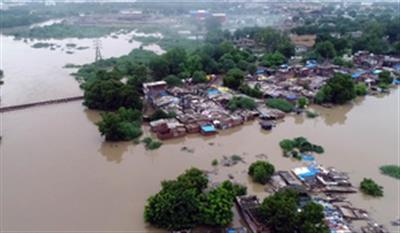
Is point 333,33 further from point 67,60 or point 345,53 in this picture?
point 67,60

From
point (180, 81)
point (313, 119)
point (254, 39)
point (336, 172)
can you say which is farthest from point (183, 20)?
point (336, 172)

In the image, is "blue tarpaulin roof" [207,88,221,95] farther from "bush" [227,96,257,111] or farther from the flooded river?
the flooded river

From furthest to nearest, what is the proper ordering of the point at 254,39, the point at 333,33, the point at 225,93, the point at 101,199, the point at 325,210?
the point at 333,33 < the point at 254,39 < the point at 225,93 < the point at 101,199 < the point at 325,210

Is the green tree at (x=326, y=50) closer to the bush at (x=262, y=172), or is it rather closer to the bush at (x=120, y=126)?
the bush at (x=120, y=126)

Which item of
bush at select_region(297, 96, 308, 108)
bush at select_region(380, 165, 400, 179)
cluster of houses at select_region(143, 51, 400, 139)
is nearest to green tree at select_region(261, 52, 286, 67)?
cluster of houses at select_region(143, 51, 400, 139)

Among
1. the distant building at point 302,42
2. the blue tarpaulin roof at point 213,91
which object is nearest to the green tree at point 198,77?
the blue tarpaulin roof at point 213,91

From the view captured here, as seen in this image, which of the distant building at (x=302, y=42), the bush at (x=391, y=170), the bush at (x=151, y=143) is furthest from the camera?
the distant building at (x=302, y=42)
